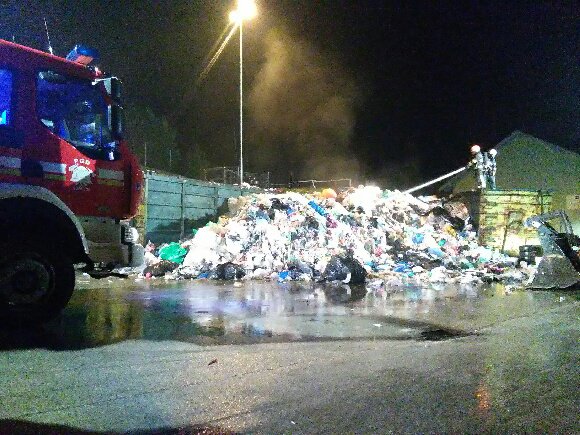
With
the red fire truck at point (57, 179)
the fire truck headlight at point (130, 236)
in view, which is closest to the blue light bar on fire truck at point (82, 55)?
the red fire truck at point (57, 179)

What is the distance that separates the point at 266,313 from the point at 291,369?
9.30 ft

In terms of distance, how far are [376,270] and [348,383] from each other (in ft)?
29.0

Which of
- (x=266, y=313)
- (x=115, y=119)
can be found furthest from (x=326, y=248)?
(x=115, y=119)

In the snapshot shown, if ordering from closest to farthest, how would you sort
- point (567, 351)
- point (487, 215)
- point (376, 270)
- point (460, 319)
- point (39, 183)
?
point (567, 351)
point (39, 183)
point (460, 319)
point (376, 270)
point (487, 215)

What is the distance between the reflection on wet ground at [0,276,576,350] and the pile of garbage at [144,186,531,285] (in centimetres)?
122

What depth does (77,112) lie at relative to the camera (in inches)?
229

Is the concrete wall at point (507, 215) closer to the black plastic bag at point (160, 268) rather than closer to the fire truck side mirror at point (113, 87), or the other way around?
the black plastic bag at point (160, 268)

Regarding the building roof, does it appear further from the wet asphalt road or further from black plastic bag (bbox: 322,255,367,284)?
the wet asphalt road

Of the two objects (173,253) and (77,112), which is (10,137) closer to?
(77,112)

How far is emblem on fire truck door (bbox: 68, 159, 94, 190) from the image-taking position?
223 inches

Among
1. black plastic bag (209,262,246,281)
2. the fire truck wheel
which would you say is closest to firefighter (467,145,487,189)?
black plastic bag (209,262,246,281)

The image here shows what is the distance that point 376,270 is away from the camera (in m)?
12.4

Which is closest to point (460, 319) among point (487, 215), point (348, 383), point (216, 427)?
point (348, 383)

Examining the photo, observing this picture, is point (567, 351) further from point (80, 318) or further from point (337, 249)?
point (337, 249)
